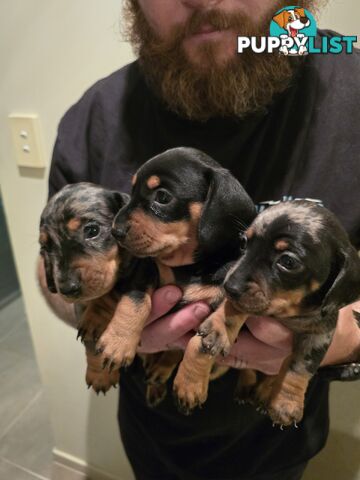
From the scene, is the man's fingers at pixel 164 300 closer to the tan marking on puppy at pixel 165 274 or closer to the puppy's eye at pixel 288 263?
the tan marking on puppy at pixel 165 274

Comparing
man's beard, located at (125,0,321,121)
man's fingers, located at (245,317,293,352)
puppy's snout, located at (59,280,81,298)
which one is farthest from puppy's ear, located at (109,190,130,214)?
man's fingers, located at (245,317,293,352)

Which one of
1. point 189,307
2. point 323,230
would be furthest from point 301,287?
point 189,307

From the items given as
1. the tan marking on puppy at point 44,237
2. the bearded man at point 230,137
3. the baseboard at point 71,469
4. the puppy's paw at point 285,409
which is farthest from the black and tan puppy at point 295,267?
the baseboard at point 71,469

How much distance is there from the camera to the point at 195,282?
1.08 m

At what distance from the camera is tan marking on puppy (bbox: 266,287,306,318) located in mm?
917

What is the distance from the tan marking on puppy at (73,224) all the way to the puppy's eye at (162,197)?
0.20 meters

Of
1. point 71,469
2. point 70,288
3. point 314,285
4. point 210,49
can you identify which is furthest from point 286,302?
point 71,469

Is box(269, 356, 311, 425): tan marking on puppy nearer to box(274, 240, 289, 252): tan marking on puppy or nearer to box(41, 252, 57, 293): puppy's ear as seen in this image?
box(274, 240, 289, 252): tan marking on puppy

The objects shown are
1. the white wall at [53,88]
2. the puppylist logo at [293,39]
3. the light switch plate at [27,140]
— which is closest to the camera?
the puppylist logo at [293,39]

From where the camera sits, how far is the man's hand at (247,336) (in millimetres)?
1021

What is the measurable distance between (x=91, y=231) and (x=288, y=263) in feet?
1.54

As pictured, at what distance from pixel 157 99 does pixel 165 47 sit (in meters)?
0.15

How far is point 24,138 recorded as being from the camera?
1935 mm

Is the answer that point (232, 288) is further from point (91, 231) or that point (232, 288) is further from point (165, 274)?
point (91, 231)
